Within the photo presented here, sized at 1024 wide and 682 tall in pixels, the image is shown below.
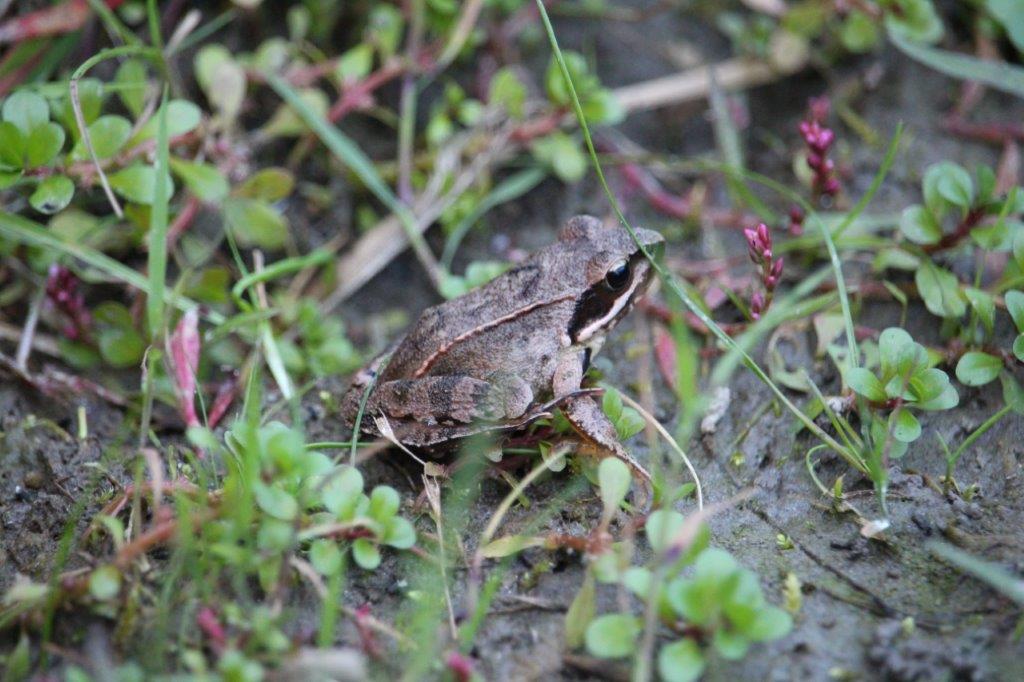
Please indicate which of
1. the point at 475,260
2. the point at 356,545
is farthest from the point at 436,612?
the point at 475,260

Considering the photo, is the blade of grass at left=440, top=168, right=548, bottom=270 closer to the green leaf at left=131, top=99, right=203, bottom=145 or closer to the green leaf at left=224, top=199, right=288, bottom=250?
the green leaf at left=224, top=199, right=288, bottom=250

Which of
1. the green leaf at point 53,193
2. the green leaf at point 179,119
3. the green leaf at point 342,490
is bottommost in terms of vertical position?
the green leaf at point 342,490

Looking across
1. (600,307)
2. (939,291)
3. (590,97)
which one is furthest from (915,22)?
(600,307)

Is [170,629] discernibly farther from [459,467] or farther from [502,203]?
[502,203]

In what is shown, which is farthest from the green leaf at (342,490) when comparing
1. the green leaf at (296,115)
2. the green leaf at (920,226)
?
the green leaf at (920,226)

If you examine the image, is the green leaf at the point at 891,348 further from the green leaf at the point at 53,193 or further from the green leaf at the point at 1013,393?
the green leaf at the point at 53,193

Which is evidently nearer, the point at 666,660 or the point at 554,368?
the point at 666,660

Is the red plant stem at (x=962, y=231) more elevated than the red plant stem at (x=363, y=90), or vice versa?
the red plant stem at (x=363, y=90)
